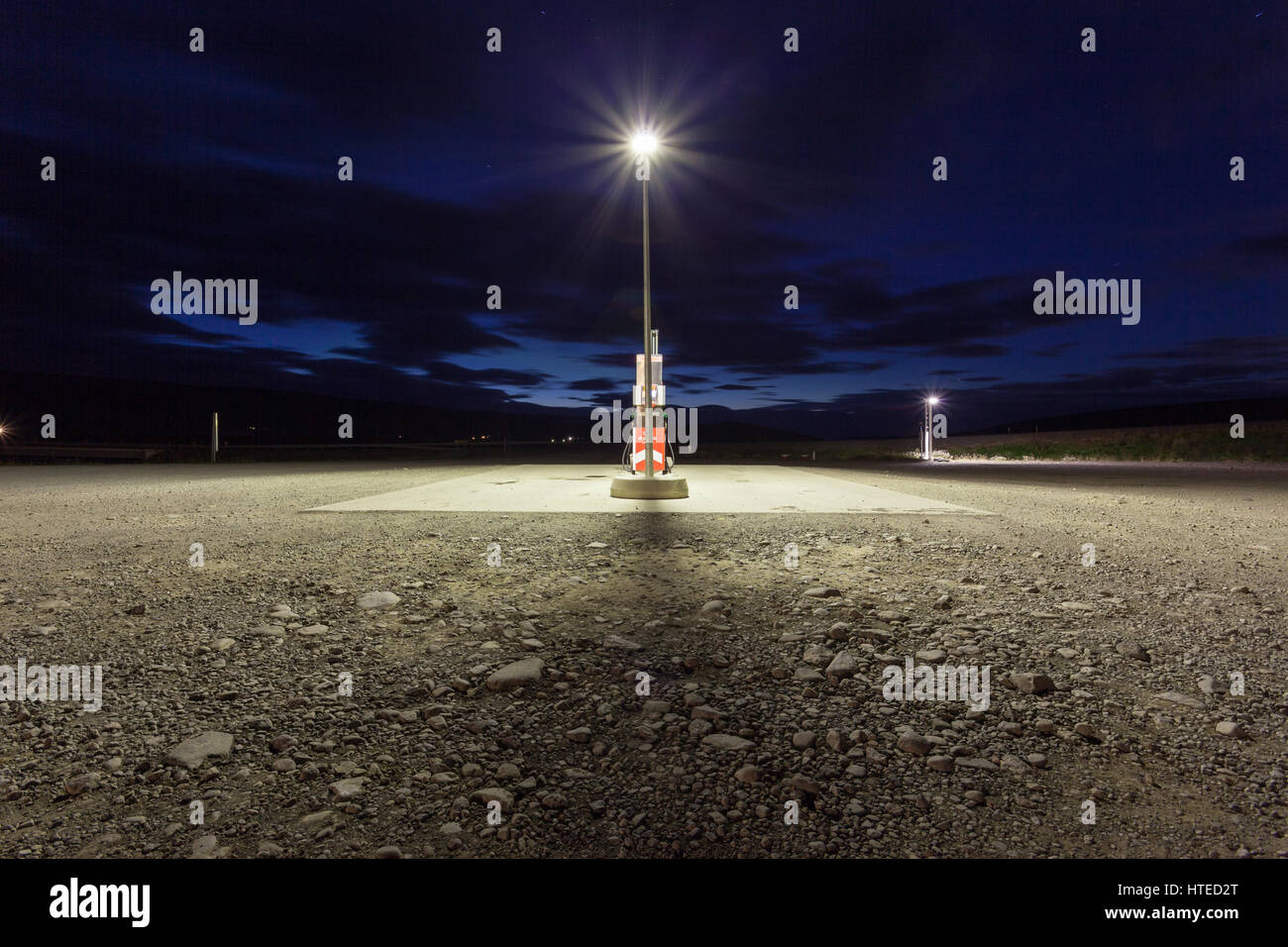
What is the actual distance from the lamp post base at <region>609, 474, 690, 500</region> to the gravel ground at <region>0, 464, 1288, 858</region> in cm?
560

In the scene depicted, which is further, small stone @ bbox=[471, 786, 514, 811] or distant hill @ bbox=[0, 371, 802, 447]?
distant hill @ bbox=[0, 371, 802, 447]

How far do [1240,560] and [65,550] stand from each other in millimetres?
12482

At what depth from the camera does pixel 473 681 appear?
144 inches

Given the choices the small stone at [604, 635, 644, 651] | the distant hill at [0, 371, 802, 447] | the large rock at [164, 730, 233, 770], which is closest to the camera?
the large rock at [164, 730, 233, 770]

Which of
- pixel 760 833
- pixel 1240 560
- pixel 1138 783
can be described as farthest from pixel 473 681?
pixel 1240 560

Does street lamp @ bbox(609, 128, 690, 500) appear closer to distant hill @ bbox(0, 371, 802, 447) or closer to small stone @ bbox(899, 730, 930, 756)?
small stone @ bbox(899, 730, 930, 756)

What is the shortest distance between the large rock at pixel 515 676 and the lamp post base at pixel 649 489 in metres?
8.96

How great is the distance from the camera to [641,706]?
337cm

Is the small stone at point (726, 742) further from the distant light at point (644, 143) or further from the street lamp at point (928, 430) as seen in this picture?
the street lamp at point (928, 430)

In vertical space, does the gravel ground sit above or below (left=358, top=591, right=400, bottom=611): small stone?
below

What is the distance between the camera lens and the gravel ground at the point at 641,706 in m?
2.40

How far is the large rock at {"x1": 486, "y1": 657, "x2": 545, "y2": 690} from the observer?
142 inches

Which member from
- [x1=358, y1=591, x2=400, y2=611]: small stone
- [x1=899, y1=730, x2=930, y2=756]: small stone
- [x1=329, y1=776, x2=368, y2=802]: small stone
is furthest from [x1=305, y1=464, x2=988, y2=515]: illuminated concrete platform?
[x1=329, y1=776, x2=368, y2=802]: small stone

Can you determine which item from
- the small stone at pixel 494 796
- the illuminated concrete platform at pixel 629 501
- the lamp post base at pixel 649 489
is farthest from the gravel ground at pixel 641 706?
the lamp post base at pixel 649 489
